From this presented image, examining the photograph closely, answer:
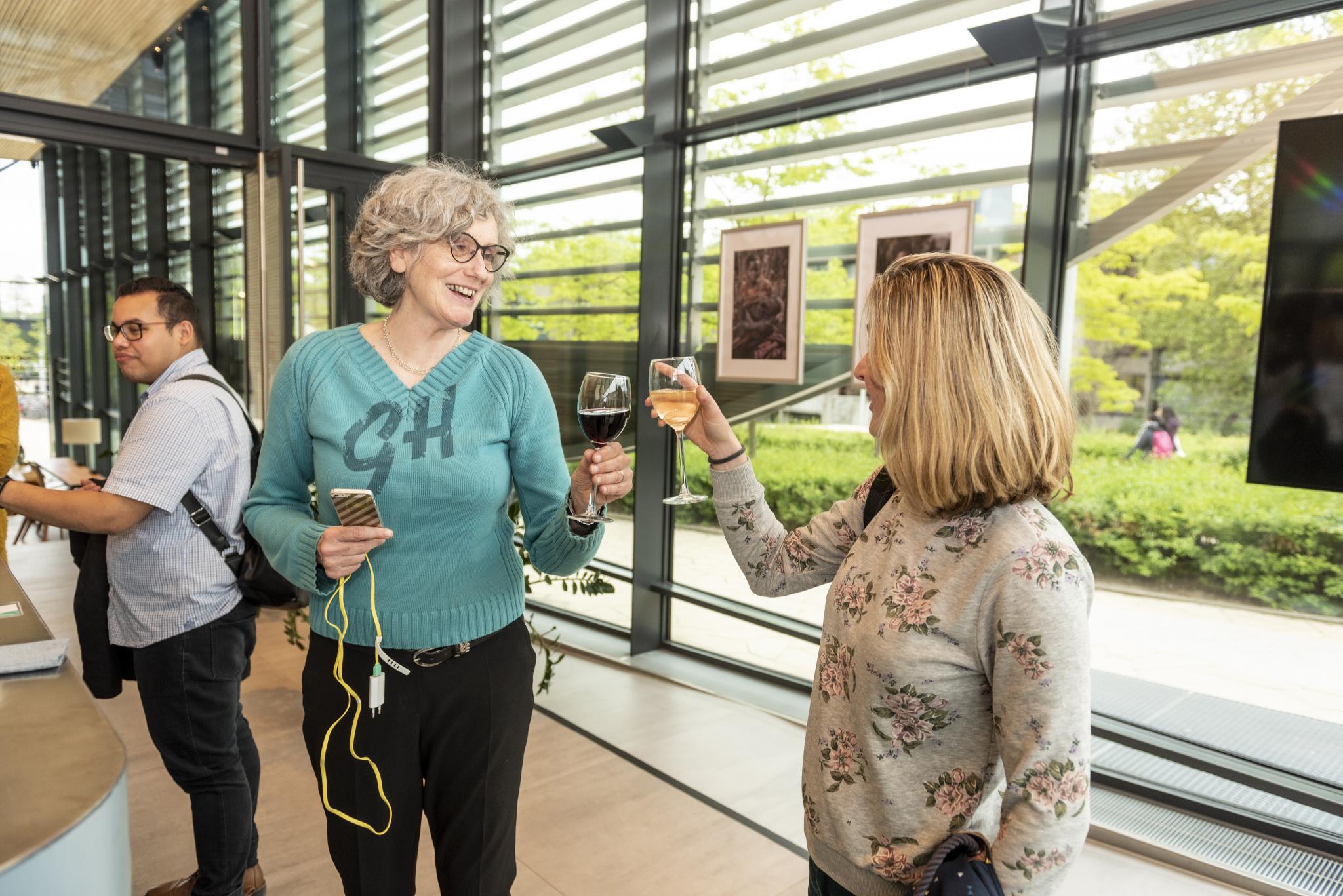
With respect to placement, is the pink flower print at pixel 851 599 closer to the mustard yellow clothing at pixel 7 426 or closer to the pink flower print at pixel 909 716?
the pink flower print at pixel 909 716

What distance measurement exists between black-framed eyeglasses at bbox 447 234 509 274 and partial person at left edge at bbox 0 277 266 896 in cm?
93

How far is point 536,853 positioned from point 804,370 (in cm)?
219

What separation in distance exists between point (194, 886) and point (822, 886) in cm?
181

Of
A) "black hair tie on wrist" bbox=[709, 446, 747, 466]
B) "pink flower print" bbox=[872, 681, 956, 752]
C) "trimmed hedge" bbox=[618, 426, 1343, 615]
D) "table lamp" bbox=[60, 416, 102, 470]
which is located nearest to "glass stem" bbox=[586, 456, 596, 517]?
"black hair tie on wrist" bbox=[709, 446, 747, 466]

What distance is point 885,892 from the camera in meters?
1.17

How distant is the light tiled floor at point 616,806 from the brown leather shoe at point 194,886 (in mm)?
61

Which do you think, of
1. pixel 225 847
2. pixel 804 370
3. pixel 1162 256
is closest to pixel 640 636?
pixel 804 370

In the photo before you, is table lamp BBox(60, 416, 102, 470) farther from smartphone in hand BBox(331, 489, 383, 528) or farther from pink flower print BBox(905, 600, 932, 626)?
pink flower print BBox(905, 600, 932, 626)

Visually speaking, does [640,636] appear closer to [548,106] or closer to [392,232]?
[548,106]

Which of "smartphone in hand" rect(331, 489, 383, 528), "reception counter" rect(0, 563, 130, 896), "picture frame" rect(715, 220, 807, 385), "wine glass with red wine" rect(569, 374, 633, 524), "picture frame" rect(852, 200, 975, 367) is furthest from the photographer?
"picture frame" rect(715, 220, 807, 385)

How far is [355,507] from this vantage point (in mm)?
1309

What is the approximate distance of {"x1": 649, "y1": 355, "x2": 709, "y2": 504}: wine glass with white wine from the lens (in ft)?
4.72

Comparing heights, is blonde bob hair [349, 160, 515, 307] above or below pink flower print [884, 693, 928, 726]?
above

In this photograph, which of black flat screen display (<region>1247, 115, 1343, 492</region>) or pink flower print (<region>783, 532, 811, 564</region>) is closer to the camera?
pink flower print (<region>783, 532, 811, 564</region>)
